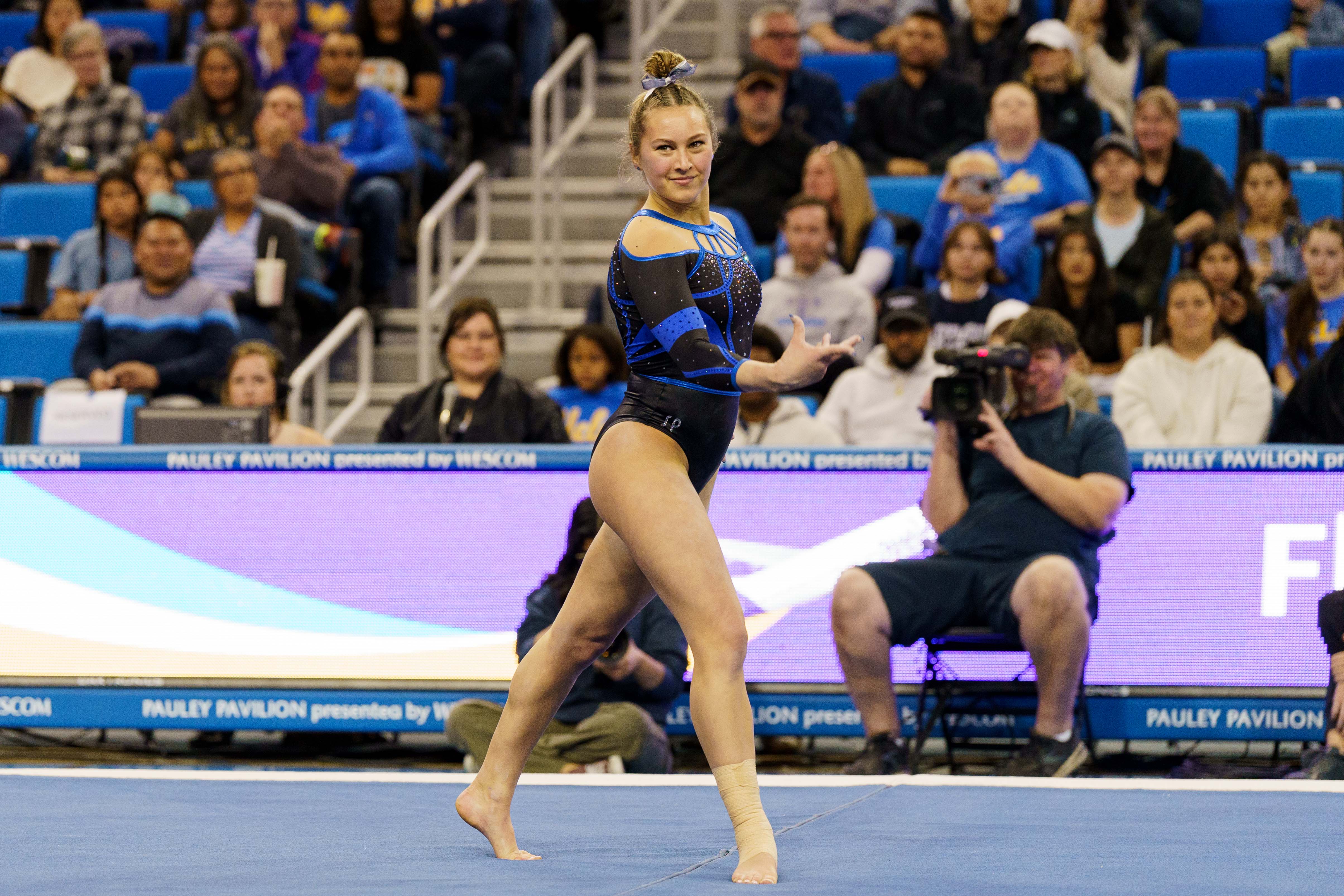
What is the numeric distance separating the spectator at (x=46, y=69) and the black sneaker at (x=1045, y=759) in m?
8.26

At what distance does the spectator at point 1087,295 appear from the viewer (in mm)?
7668

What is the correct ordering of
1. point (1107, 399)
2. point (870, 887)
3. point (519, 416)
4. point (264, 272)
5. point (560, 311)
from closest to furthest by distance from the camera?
point (870, 887), point (519, 416), point (1107, 399), point (264, 272), point (560, 311)

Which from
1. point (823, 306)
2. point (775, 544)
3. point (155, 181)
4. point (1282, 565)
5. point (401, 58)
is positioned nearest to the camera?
point (1282, 565)

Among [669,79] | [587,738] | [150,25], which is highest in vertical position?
[150,25]

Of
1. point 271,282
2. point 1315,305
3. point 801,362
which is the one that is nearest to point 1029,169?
point 1315,305

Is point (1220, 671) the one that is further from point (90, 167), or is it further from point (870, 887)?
point (90, 167)

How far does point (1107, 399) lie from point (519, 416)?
2556 millimetres

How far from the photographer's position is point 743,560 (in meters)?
6.02

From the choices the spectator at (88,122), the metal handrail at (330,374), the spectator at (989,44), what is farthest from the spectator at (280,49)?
the spectator at (989,44)

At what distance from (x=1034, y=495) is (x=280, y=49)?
6781 mm

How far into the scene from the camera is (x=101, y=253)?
30.8ft

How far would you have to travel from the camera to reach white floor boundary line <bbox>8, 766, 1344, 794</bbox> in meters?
4.75

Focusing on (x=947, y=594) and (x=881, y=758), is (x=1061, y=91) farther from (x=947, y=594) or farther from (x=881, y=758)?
(x=881, y=758)

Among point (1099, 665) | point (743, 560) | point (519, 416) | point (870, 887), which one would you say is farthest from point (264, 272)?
point (870, 887)
